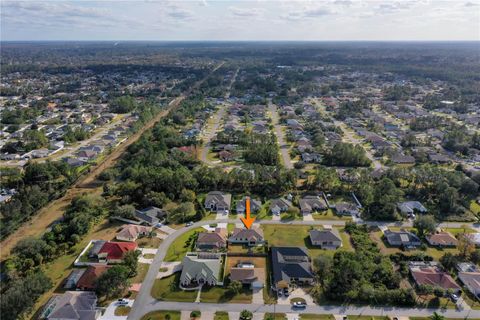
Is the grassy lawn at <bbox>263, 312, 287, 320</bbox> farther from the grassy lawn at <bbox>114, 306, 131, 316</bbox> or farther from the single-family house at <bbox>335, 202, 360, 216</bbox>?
the single-family house at <bbox>335, 202, 360, 216</bbox>

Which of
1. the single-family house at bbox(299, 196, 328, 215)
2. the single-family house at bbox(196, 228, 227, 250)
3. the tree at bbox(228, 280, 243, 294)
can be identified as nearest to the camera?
the tree at bbox(228, 280, 243, 294)

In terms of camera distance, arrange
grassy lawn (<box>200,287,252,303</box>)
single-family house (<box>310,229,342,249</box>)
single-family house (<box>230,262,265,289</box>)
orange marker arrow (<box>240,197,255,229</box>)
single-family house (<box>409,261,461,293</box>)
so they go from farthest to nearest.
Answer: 1. orange marker arrow (<box>240,197,255,229</box>)
2. single-family house (<box>310,229,342,249</box>)
3. single-family house (<box>230,262,265,289</box>)
4. single-family house (<box>409,261,461,293</box>)
5. grassy lawn (<box>200,287,252,303</box>)

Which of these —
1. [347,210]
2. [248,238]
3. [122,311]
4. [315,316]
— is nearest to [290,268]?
[315,316]

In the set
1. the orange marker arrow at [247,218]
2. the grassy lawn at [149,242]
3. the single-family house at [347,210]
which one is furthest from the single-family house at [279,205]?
the grassy lawn at [149,242]

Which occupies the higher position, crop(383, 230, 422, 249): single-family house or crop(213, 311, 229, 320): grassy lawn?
crop(383, 230, 422, 249): single-family house

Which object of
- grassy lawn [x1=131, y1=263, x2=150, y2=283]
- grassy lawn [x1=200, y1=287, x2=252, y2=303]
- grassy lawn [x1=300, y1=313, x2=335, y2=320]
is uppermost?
grassy lawn [x1=131, y1=263, x2=150, y2=283]

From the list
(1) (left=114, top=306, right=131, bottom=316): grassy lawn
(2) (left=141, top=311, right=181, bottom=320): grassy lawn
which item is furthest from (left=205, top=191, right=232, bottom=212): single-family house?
(1) (left=114, top=306, right=131, bottom=316): grassy lawn

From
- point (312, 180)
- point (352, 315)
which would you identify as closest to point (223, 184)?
point (312, 180)

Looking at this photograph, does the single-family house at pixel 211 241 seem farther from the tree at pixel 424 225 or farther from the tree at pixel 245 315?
the tree at pixel 424 225
